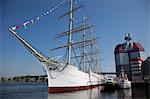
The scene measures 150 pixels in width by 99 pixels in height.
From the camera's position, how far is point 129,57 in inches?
3497

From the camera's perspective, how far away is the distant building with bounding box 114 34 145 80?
82.2 meters

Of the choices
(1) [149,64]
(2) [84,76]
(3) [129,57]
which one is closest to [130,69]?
(3) [129,57]

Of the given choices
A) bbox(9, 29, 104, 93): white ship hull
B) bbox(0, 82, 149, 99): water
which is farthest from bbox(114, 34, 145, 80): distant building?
bbox(9, 29, 104, 93): white ship hull

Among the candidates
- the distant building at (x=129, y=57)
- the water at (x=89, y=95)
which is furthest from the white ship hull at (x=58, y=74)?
the distant building at (x=129, y=57)

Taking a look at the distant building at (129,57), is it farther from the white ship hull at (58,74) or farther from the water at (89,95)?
the white ship hull at (58,74)

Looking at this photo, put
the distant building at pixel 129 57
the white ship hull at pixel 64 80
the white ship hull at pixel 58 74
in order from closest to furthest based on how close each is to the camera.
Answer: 1. the white ship hull at pixel 58 74
2. the white ship hull at pixel 64 80
3. the distant building at pixel 129 57

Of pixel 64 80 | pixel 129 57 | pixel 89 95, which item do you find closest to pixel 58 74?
pixel 64 80

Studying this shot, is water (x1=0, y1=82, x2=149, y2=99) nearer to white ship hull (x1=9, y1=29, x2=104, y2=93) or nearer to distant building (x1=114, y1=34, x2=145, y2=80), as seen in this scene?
white ship hull (x1=9, y1=29, x2=104, y2=93)

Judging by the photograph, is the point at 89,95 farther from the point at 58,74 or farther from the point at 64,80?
the point at 58,74

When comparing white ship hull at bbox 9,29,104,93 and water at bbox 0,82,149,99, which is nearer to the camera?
water at bbox 0,82,149,99

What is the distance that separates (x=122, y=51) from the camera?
91.9m

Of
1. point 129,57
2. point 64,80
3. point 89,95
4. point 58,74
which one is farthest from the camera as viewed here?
point 129,57

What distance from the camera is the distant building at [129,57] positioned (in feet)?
270

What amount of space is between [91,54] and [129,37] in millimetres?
42975
